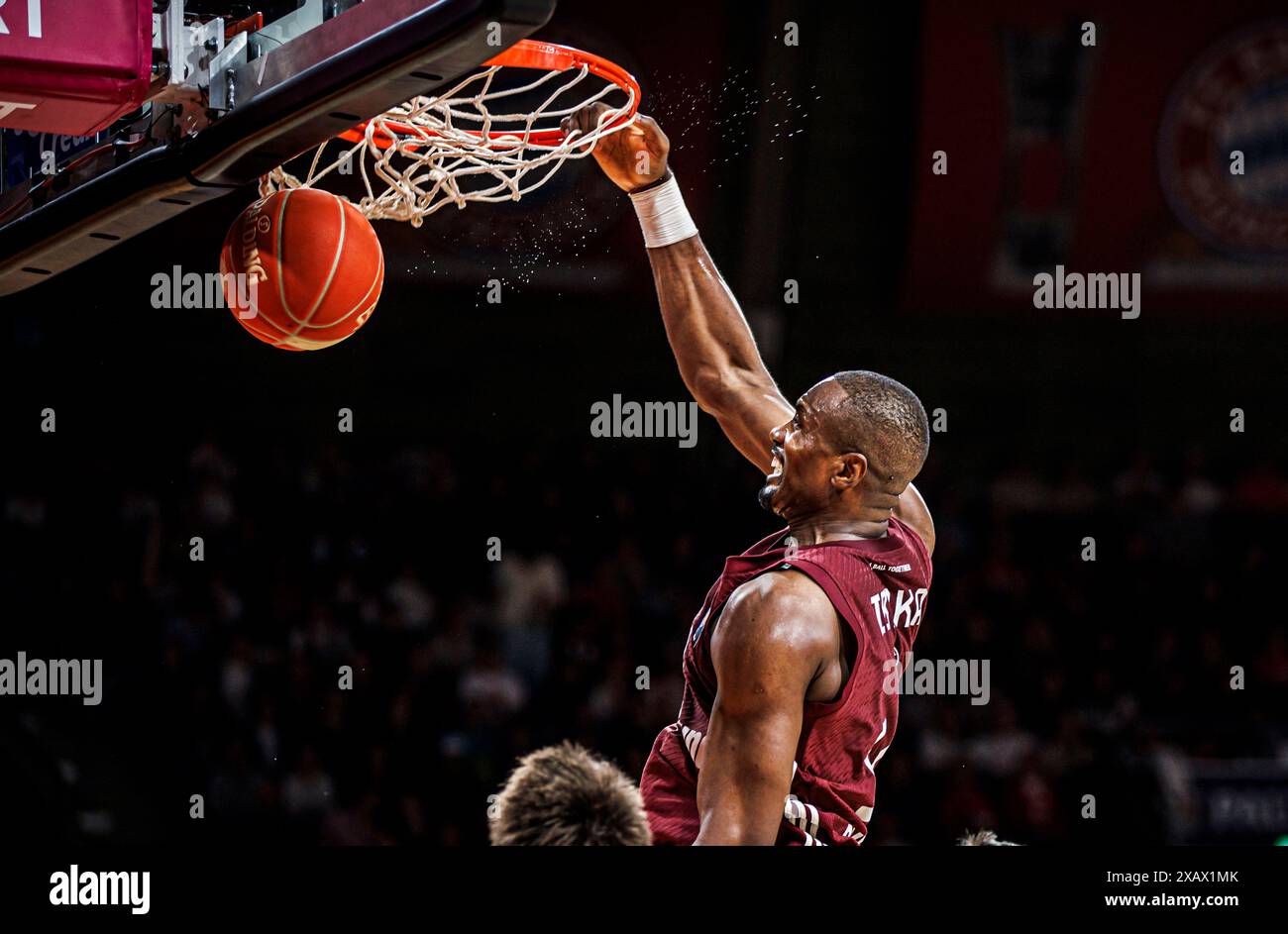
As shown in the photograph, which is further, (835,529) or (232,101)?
(835,529)

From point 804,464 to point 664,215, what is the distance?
0.88 metres

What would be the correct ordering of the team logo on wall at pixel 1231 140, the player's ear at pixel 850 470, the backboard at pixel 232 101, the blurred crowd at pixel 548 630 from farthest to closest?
1. the team logo on wall at pixel 1231 140
2. the blurred crowd at pixel 548 630
3. the player's ear at pixel 850 470
4. the backboard at pixel 232 101

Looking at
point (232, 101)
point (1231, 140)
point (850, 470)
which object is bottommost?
point (850, 470)

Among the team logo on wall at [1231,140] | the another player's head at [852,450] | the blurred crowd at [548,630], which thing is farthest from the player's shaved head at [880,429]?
the team logo on wall at [1231,140]

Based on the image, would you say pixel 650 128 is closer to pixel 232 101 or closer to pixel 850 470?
pixel 850 470

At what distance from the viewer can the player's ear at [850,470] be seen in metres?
3.01

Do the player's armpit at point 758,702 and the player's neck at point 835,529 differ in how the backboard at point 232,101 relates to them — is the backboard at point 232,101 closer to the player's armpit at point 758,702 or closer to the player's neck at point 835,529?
the player's armpit at point 758,702

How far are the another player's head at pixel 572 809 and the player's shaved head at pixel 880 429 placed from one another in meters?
1.06

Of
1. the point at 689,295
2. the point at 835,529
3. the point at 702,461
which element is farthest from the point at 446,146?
the point at 702,461

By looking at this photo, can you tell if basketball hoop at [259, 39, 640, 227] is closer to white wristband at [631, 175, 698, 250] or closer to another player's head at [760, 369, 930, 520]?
white wristband at [631, 175, 698, 250]

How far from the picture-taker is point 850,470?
9.90 ft

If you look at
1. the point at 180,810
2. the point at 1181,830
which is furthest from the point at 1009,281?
the point at 180,810

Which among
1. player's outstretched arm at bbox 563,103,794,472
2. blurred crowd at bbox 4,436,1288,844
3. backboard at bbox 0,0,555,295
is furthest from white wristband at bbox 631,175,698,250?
blurred crowd at bbox 4,436,1288,844
